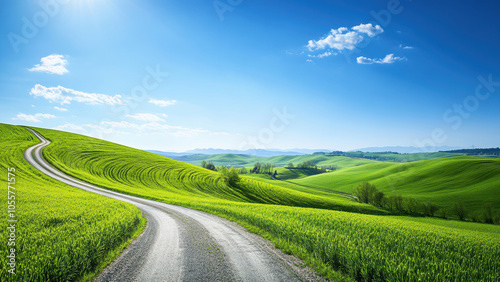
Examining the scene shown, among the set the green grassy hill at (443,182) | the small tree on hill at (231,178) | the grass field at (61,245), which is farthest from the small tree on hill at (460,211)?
the grass field at (61,245)

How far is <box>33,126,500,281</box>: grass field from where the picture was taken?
766 centimetres

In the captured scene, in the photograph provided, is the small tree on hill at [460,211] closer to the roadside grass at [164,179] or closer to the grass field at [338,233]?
the roadside grass at [164,179]

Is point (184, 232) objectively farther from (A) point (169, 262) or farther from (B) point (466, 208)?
(B) point (466, 208)

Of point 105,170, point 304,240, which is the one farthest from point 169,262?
point 105,170

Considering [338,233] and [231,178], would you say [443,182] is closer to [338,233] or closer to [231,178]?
[231,178]

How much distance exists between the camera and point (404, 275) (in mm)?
6852

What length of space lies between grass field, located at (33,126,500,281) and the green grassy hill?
137 ft

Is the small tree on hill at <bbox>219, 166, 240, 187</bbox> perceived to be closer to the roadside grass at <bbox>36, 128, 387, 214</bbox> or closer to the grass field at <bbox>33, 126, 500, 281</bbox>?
the roadside grass at <bbox>36, 128, 387, 214</bbox>

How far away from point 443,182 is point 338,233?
10770 cm

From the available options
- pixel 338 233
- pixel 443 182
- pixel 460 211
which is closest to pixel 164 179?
pixel 338 233

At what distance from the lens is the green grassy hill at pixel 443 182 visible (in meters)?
68.3

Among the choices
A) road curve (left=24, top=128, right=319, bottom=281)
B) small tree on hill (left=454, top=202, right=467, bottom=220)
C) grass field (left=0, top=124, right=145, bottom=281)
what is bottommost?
small tree on hill (left=454, top=202, right=467, bottom=220)

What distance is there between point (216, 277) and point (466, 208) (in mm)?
86506

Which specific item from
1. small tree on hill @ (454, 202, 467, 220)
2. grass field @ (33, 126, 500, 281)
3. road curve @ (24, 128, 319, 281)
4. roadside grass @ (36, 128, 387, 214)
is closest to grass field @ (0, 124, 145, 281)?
road curve @ (24, 128, 319, 281)
